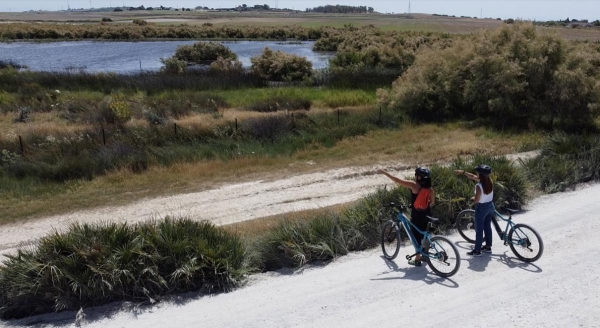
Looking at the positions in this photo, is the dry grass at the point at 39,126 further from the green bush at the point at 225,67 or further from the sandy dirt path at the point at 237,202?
the green bush at the point at 225,67

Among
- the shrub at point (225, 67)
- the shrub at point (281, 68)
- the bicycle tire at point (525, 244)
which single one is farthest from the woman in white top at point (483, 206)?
the shrub at point (225, 67)

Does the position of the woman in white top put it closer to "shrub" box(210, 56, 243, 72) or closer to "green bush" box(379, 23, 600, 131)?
"green bush" box(379, 23, 600, 131)

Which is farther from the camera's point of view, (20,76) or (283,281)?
(20,76)

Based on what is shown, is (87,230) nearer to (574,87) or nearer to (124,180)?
(124,180)

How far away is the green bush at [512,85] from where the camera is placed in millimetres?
22844

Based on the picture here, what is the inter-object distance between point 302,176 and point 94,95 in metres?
20.2

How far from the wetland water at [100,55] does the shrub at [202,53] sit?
2325mm

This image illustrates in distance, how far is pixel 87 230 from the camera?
931cm

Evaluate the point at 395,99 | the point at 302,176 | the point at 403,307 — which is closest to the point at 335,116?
the point at 395,99

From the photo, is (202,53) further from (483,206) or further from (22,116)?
(483,206)

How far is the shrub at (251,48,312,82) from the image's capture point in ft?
135

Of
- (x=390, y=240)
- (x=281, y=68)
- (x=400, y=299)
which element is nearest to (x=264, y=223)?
(x=390, y=240)

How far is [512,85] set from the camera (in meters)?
23.6

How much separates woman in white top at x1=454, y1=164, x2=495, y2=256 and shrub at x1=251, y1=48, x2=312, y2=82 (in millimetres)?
32370
